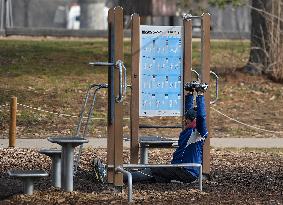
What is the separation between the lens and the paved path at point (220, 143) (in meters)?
17.5

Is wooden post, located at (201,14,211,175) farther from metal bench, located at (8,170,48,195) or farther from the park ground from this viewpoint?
metal bench, located at (8,170,48,195)

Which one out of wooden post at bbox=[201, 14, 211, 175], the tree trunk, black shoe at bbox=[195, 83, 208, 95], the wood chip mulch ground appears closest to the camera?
the wood chip mulch ground

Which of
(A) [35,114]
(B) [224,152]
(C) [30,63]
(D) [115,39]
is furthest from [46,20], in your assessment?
(D) [115,39]

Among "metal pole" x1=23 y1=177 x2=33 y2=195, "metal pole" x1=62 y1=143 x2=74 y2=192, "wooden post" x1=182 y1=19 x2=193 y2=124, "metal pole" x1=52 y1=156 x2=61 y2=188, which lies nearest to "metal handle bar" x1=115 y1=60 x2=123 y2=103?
"metal pole" x1=62 y1=143 x2=74 y2=192

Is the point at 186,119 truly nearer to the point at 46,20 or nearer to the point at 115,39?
the point at 115,39

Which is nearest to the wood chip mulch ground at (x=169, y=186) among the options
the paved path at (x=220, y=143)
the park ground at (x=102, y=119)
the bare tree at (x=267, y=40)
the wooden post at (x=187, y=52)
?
the park ground at (x=102, y=119)

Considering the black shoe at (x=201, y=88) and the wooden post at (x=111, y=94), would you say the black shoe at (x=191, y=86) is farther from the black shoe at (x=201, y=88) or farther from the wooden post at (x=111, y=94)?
the wooden post at (x=111, y=94)

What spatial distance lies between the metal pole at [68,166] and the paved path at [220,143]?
4945mm

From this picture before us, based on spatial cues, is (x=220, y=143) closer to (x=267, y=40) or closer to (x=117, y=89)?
(x=117, y=89)

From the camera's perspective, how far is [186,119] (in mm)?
13164

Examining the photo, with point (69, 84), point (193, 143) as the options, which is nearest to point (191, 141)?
point (193, 143)

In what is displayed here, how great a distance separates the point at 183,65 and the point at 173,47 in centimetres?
25

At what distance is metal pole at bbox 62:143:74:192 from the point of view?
12156 millimetres

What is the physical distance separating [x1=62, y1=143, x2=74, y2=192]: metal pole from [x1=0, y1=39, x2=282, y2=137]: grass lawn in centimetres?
701
